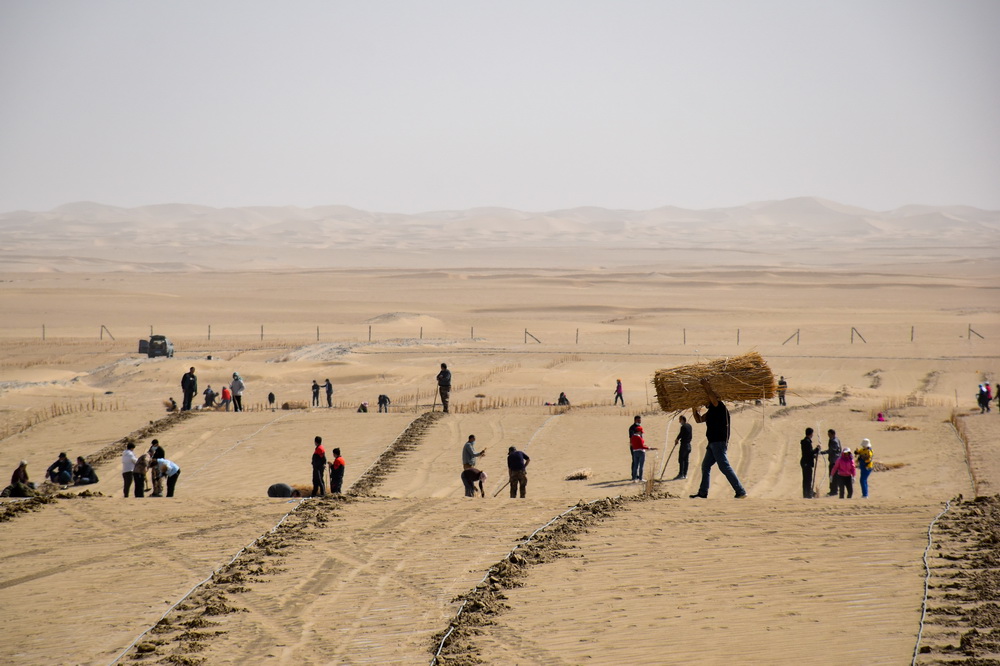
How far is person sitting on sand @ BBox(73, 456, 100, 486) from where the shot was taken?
55.3 ft

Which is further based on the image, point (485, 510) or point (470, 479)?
point (470, 479)

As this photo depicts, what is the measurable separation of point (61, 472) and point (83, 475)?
0.41m

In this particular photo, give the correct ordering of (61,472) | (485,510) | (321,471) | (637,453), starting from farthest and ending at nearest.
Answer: (61,472), (637,453), (321,471), (485,510)

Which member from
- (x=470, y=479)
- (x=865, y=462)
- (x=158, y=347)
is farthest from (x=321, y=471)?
(x=158, y=347)

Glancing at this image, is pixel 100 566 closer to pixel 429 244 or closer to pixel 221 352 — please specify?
pixel 221 352

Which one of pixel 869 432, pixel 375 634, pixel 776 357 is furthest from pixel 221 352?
pixel 375 634

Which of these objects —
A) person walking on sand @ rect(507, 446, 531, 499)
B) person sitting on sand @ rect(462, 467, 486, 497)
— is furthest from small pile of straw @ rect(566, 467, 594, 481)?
person sitting on sand @ rect(462, 467, 486, 497)

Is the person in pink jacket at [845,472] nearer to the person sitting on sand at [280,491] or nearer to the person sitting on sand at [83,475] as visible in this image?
the person sitting on sand at [280,491]

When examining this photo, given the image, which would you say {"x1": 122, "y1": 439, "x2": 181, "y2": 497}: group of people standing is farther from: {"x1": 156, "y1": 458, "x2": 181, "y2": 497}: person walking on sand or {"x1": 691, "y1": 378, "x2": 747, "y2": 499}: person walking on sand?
{"x1": 691, "y1": 378, "x2": 747, "y2": 499}: person walking on sand

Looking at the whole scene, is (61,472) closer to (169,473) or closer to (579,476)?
(169,473)

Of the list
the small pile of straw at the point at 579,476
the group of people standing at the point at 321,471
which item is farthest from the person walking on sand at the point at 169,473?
the small pile of straw at the point at 579,476

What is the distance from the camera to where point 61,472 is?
16656 millimetres

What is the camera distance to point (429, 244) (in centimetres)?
19962

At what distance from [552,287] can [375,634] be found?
77.9m
